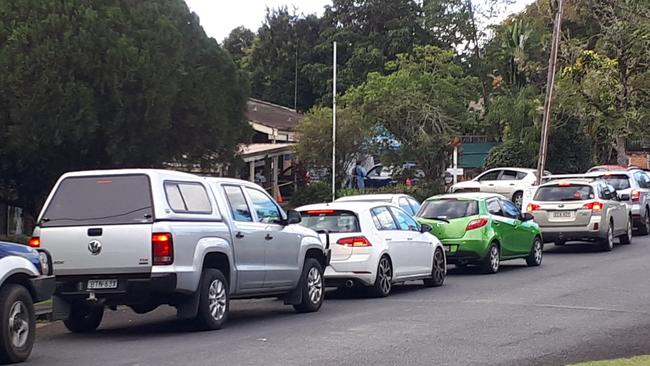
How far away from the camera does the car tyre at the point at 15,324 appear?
9984 mm

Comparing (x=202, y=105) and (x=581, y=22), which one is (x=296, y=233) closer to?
(x=202, y=105)

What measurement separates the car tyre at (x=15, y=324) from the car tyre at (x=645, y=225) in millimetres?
21852

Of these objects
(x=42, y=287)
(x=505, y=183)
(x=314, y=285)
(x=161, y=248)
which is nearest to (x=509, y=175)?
(x=505, y=183)

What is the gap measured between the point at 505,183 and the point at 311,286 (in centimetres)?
2336

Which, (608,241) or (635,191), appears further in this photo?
Answer: (635,191)

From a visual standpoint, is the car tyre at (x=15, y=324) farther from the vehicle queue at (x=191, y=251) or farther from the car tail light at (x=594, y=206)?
the car tail light at (x=594, y=206)

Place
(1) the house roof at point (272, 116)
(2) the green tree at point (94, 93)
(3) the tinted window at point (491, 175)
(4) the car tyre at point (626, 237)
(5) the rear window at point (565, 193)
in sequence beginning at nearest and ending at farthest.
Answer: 1. (2) the green tree at point (94, 93)
2. (5) the rear window at point (565, 193)
3. (4) the car tyre at point (626, 237)
4. (3) the tinted window at point (491, 175)
5. (1) the house roof at point (272, 116)

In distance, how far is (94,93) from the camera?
760 inches

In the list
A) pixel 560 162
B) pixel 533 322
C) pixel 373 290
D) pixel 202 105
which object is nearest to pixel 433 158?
pixel 560 162

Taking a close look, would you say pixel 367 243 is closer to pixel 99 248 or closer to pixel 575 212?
pixel 99 248

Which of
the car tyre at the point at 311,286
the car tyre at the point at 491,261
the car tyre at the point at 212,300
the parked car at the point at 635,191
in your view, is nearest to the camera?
the car tyre at the point at 212,300

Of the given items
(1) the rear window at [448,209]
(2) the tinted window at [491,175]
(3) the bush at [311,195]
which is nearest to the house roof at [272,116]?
(3) the bush at [311,195]

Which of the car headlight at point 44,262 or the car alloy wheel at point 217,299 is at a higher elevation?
the car headlight at point 44,262

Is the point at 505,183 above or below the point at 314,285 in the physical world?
above
